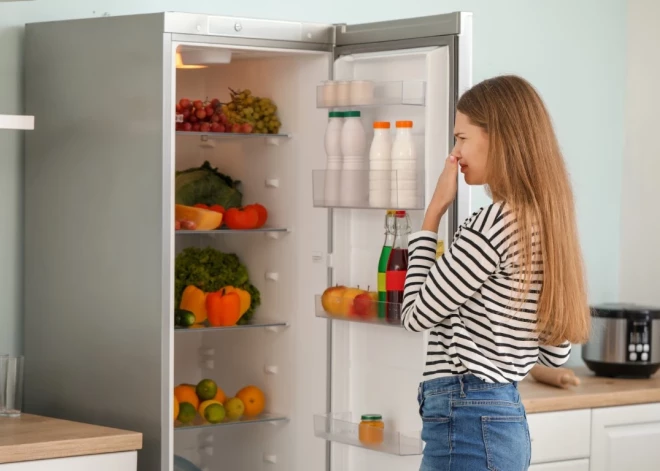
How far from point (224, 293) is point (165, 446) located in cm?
59

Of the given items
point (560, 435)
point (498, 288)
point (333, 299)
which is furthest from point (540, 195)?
point (560, 435)

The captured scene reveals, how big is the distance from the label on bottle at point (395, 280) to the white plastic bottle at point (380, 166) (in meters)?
0.19

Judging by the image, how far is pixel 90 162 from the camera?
3094 millimetres

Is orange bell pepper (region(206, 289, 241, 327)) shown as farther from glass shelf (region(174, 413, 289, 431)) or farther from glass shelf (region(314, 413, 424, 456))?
glass shelf (region(314, 413, 424, 456))

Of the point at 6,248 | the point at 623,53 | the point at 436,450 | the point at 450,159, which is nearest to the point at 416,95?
the point at 450,159

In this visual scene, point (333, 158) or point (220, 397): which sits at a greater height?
point (333, 158)

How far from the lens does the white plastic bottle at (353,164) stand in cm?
301

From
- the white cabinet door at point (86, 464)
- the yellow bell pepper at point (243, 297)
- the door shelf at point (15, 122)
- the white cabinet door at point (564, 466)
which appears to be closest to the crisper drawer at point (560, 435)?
the white cabinet door at point (564, 466)

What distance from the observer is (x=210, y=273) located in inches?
136

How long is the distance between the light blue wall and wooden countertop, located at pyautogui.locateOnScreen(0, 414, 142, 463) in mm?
1380

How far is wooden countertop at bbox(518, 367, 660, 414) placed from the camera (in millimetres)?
3493

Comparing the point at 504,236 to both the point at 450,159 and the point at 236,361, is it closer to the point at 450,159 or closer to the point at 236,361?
the point at 450,159

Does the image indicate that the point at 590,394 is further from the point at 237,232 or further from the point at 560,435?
the point at 237,232

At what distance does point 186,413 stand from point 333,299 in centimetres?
56
